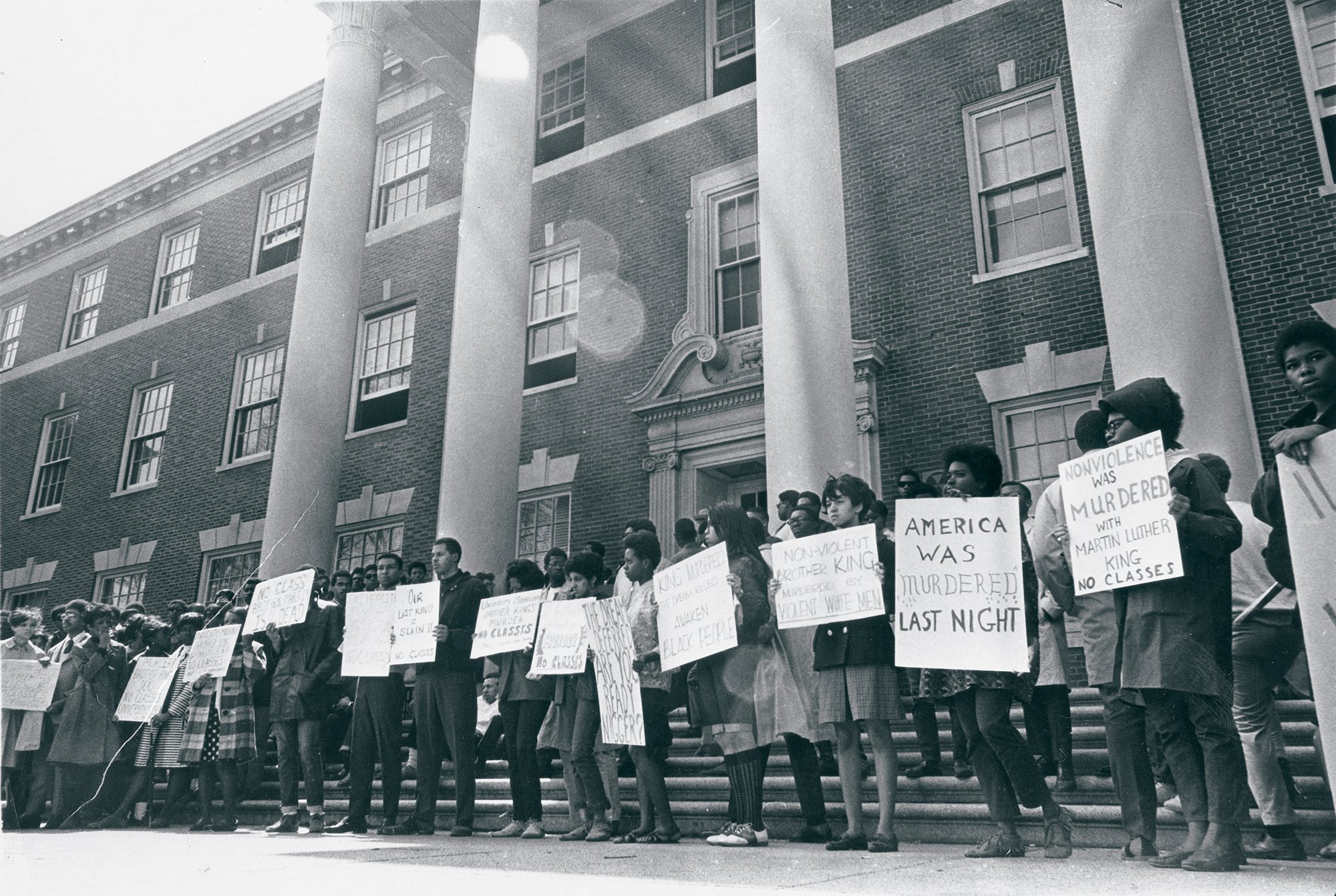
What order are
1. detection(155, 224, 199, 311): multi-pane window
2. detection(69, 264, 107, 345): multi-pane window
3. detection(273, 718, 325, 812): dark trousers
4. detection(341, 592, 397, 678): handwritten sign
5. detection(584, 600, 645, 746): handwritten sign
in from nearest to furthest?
detection(584, 600, 645, 746): handwritten sign < detection(341, 592, 397, 678): handwritten sign < detection(273, 718, 325, 812): dark trousers < detection(155, 224, 199, 311): multi-pane window < detection(69, 264, 107, 345): multi-pane window

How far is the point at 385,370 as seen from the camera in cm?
1748

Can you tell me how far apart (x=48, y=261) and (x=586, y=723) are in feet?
79.3

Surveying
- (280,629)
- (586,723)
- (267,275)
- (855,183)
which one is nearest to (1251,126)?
(855,183)

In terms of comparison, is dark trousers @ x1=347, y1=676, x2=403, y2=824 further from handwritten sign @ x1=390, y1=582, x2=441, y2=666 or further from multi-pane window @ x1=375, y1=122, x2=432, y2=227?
multi-pane window @ x1=375, y1=122, x2=432, y2=227

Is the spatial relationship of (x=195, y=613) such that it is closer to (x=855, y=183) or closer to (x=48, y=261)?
(x=855, y=183)

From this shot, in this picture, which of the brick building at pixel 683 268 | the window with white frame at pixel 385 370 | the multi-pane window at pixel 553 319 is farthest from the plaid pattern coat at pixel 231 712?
the window with white frame at pixel 385 370

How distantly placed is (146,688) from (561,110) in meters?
11.4

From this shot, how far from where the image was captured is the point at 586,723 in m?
6.50

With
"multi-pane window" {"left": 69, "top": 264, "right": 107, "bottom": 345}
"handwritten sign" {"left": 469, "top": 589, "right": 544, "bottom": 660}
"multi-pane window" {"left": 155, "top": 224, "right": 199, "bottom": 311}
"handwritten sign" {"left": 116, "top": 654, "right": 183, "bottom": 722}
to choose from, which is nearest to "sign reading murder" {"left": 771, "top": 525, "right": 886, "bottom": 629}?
"handwritten sign" {"left": 469, "top": 589, "right": 544, "bottom": 660}

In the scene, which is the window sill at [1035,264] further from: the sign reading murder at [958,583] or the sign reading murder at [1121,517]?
the sign reading murder at [1121,517]

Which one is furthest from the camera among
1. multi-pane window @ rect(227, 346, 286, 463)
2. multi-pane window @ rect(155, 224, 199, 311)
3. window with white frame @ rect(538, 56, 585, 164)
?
multi-pane window @ rect(155, 224, 199, 311)

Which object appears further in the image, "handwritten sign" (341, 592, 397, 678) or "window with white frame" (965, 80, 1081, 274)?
"window with white frame" (965, 80, 1081, 274)

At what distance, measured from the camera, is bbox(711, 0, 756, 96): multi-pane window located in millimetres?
14594

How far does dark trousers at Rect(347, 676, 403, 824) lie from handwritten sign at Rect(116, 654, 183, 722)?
2.65 m
